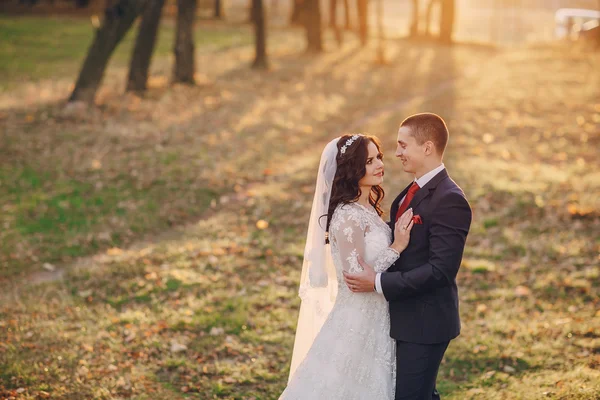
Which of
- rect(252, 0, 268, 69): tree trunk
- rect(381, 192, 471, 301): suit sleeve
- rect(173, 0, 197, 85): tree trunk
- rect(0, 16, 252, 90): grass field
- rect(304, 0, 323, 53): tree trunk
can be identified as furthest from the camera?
rect(304, 0, 323, 53): tree trunk

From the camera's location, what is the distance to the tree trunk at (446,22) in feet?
134

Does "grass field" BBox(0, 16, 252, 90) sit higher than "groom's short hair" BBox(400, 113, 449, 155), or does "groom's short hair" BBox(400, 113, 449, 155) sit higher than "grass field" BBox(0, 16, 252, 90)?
"groom's short hair" BBox(400, 113, 449, 155)

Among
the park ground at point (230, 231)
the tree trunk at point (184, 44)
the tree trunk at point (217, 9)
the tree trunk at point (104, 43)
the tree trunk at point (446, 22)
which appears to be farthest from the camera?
the tree trunk at point (217, 9)

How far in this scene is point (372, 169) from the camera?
4590 millimetres

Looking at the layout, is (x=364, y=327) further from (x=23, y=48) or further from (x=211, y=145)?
(x=23, y=48)

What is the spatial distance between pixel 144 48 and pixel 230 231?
1110cm

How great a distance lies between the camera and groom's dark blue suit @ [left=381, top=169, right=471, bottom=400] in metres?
4.25

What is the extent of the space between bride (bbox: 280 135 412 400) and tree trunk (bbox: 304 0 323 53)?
2846 centimetres

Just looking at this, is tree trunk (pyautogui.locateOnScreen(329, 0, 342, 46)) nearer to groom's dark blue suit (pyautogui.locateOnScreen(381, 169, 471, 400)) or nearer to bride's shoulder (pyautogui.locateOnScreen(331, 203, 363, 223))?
bride's shoulder (pyautogui.locateOnScreen(331, 203, 363, 223))

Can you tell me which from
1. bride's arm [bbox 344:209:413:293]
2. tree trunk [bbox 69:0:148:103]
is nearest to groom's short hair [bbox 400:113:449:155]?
bride's arm [bbox 344:209:413:293]

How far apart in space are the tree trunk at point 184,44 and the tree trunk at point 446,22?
23.6 meters

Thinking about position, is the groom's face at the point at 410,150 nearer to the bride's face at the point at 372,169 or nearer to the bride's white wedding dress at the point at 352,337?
the bride's face at the point at 372,169

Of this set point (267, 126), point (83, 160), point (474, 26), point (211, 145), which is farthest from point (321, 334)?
point (474, 26)

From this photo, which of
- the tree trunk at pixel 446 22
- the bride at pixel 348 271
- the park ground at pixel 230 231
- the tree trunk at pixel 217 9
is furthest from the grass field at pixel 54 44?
the bride at pixel 348 271
